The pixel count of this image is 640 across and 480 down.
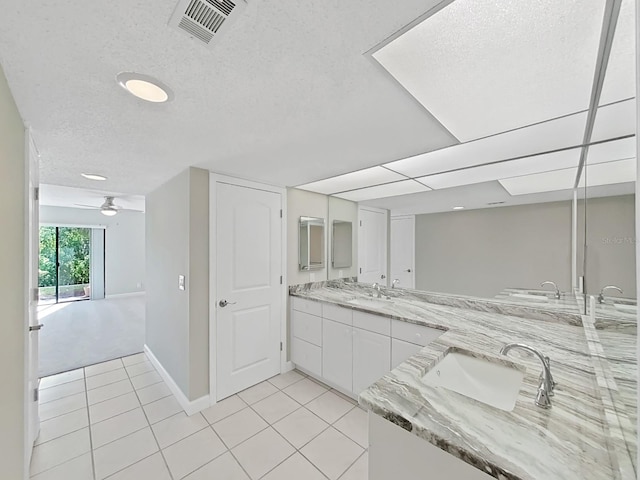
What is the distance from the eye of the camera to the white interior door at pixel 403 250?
2682 millimetres

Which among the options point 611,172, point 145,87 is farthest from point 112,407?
point 611,172

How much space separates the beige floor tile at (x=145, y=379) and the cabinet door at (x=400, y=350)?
2.55m

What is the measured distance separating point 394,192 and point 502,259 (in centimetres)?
119

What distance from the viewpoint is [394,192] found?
275 cm

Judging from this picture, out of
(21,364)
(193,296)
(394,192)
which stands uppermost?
(394,192)

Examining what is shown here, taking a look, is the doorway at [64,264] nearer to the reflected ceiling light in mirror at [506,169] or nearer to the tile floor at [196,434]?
the tile floor at [196,434]

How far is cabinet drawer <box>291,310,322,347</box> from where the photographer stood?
267 centimetres

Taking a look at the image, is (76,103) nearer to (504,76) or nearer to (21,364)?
(21,364)

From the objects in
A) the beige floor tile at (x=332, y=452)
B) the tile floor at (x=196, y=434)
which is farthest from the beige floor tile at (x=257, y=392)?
the beige floor tile at (x=332, y=452)

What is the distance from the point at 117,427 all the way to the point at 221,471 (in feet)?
3.58

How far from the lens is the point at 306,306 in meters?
2.82

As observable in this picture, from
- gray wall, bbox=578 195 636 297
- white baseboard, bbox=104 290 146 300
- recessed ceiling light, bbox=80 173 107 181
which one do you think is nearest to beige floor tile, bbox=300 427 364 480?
gray wall, bbox=578 195 636 297

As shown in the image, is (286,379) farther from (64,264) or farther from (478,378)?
(64,264)

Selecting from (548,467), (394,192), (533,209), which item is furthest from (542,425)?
(394,192)
